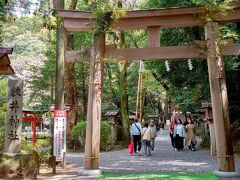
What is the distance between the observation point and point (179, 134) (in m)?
19.0

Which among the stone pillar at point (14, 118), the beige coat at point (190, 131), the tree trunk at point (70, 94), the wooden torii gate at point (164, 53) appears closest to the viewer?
the stone pillar at point (14, 118)

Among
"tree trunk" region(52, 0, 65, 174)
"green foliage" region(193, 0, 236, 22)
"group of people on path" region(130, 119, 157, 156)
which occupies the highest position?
"green foliage" region(193, 0, 236, 22)

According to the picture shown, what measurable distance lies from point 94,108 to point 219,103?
3924 mm

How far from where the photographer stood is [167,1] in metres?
17.4

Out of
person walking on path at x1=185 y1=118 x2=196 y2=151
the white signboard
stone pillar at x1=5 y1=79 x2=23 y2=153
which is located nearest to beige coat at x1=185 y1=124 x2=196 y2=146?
person walking on path at x1=185 y1=118 x2=196 y2=151

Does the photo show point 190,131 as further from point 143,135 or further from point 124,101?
point 124,101

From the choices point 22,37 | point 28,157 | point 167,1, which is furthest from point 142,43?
point 22,37

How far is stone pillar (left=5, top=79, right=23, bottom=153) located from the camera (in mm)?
9898

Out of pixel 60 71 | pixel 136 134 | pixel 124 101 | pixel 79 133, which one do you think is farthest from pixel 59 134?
pixel 124 101

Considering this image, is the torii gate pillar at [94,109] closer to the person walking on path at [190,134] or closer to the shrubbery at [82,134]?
the person walking on path at [190,134]

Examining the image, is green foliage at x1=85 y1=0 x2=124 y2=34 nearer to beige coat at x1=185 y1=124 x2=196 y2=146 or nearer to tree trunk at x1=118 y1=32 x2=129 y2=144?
beige coat at x1=185 y1=124 x2=196 y2=146

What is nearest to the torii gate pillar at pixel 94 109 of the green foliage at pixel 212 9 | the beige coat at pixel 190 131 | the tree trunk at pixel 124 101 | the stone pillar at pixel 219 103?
the green foliage at pixel 212 9

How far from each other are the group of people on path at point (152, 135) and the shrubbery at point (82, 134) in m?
3.07

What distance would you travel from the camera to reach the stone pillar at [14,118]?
9.90 metres
